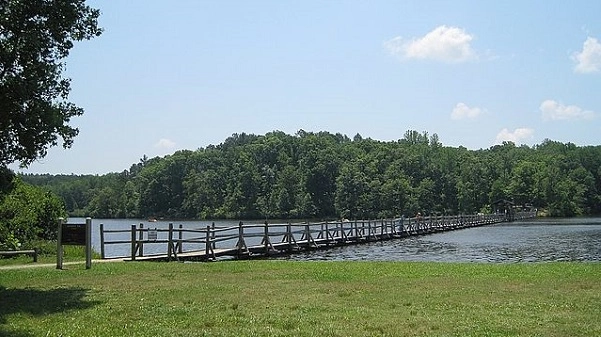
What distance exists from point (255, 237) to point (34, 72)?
43.8 m

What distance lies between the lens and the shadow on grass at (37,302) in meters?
11.9

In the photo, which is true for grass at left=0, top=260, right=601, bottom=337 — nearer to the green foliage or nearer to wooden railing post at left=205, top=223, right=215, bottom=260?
wooden railing post at left=205, top=223, right=215, bottom=260

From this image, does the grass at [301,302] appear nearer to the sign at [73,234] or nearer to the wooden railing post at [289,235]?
the sign at [73,234]

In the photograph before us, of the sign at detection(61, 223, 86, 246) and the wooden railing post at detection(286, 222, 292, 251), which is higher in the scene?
the sign at detection(61, 223, 86, 246)

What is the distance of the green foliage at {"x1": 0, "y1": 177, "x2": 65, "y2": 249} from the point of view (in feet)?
95.1

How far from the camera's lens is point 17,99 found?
13523mm

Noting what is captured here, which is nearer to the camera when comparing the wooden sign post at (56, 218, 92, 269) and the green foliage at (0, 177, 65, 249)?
the wooden sign post at (56, 218, 92, 269)

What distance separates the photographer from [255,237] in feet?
186

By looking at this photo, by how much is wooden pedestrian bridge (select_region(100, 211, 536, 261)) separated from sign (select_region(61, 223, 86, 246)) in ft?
18.1

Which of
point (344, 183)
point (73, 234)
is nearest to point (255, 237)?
point (73, 234)

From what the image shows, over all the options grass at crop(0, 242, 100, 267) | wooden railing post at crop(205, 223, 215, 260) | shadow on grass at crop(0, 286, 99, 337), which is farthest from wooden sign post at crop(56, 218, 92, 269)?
wooden railing post at crop(205, 223, 215, 260)

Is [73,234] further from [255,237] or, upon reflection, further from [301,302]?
[255,237]

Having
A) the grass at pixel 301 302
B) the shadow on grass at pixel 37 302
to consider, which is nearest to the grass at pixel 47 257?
the grass at pixel 301 302

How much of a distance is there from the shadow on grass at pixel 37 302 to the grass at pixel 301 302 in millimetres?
21
